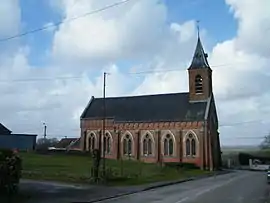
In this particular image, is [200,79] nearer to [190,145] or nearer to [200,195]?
[190,145]

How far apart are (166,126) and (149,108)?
19.5 ft

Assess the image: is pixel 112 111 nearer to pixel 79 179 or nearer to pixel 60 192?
pixel 79 179

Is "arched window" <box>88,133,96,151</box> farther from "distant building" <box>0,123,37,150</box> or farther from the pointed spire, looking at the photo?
the pointed spire

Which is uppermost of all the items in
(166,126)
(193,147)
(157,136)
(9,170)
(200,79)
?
(200,79)

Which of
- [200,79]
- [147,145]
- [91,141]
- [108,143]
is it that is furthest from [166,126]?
[91,141]

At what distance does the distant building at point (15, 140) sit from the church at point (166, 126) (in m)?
9.20

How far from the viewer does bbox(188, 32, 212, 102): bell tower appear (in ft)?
228

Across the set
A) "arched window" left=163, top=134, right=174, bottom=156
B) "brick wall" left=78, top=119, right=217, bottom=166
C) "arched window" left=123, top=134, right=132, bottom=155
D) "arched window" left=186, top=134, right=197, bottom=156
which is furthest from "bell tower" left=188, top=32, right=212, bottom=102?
"arched window" left=123, top=134, right=132, bottom=155

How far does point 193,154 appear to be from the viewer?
6638 cm

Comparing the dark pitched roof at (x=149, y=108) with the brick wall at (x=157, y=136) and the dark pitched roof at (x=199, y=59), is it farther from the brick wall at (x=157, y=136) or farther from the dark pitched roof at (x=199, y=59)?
the dark pitched roof at (x=199, y=59)

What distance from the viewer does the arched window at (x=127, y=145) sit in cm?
7281

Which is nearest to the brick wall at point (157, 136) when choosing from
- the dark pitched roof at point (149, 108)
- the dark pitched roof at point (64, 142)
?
the dark pitched roof at point (149, 108)

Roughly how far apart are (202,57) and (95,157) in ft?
151

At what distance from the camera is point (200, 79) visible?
2781 inches
